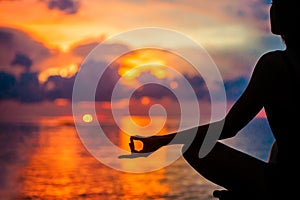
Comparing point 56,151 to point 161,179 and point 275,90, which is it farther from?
point 275,90

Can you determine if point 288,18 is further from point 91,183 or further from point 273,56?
point 91,183

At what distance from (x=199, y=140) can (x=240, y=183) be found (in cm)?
34

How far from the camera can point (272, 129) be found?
10.7 feet

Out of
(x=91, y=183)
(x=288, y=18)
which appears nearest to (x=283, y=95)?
(x=288, y=18)

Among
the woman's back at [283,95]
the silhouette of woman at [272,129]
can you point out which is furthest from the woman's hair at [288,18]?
the woman's back at [283,95]

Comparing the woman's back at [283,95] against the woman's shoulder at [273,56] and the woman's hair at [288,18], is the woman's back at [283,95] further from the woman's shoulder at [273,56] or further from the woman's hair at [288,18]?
the woman's hair at [288,18]

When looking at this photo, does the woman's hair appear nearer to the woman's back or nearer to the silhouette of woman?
the silhouette of woman

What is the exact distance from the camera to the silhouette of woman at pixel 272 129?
10.7ft

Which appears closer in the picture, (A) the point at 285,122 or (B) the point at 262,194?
(A) the point at 285,122

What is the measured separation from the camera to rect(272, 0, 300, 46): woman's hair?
333cm

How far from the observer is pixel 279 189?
341cm

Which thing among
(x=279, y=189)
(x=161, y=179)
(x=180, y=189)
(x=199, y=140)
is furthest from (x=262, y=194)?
(x=161, y=179)

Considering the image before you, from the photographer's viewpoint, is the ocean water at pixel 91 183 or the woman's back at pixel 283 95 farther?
the ocean water at pixel 91 183

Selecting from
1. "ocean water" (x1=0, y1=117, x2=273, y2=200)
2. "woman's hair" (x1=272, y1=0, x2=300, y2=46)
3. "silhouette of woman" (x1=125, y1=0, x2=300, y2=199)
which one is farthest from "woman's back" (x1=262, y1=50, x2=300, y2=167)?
"ocean water" (x1=0, y1=117, x2=273, y2=200)
